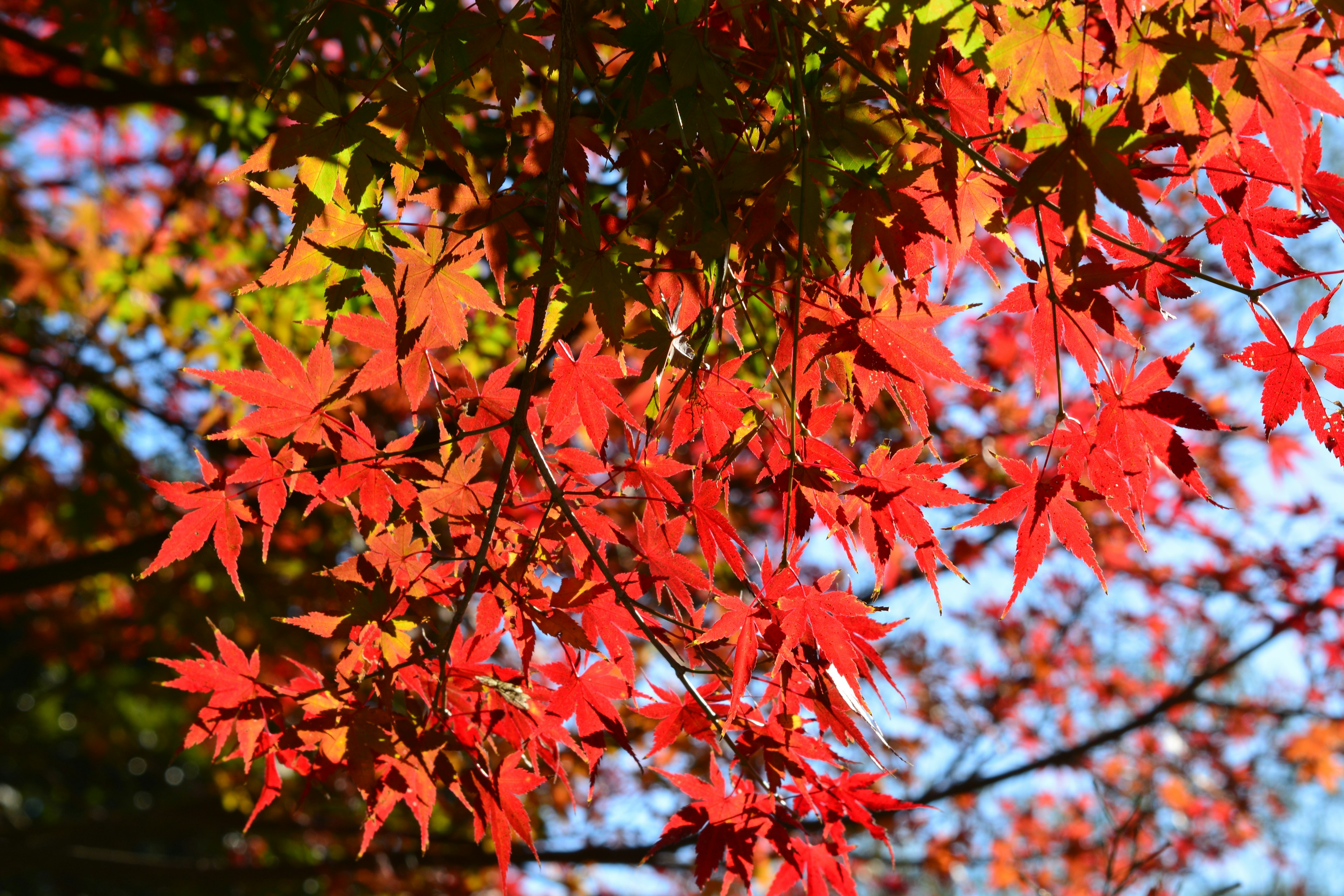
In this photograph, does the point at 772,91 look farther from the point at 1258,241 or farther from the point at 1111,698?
the point at 1111,698

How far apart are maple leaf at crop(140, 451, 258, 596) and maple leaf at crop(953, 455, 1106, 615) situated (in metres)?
1.19

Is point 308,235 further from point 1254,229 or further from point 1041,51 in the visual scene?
point 1254,229

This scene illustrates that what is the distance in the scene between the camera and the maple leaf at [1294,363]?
4.36 ft

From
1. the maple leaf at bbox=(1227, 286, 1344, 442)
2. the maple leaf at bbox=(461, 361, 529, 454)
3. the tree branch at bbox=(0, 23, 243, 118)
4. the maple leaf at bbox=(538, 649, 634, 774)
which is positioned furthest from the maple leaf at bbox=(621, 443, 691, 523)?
the tree branch at bbox=(0, 23, 243, 118)

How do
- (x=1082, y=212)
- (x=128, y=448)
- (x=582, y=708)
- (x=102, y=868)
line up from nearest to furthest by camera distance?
(x=1082, y=212) < (x=582, y=708) < (x=102, y=868) < (x=128, y=448)

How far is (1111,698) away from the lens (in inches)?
279

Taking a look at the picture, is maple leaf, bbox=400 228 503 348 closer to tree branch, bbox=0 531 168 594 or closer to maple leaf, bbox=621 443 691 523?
maple leaf, bbox=621 443 691 523

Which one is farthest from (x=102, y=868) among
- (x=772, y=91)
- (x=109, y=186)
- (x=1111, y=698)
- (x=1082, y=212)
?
(x=1111, y=698)

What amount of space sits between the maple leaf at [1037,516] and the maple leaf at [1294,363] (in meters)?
0.30

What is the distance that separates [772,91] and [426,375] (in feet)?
2.25

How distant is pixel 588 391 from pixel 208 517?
68 centimetres

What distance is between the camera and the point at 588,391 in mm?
1411

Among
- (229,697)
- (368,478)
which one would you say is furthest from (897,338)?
(229,697)

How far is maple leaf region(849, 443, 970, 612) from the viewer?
1.41 meters
